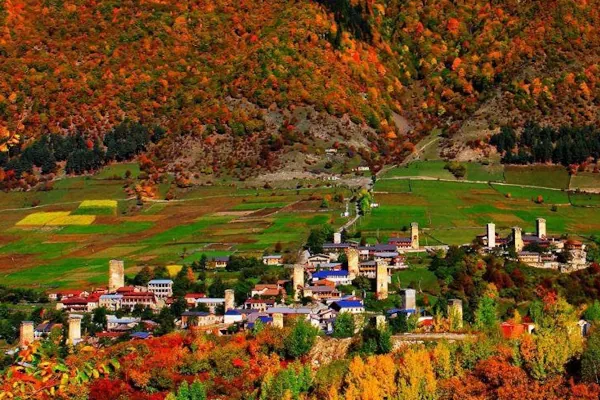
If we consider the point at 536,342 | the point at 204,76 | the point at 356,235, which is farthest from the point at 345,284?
the point at 204,76

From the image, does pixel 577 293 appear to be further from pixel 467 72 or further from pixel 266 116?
pixel 467 72

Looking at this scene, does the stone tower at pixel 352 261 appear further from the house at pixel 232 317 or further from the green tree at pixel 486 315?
the green tree at pixel 486 315

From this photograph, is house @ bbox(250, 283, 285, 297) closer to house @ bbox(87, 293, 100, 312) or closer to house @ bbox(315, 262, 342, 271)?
house @ bbox(315, 262, 342, 271)

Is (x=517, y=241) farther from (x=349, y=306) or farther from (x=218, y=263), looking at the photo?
(x=218, y=263)

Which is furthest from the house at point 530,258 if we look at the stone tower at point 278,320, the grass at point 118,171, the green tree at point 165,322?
the grass at point 118,171

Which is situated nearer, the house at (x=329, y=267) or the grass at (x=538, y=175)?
the house at (x=329, y=267)

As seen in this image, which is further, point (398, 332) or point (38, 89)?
point (38, 89)

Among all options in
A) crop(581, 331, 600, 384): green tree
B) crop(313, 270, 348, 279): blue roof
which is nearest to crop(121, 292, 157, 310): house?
crop(313, 270, 348, 279): blue roof
